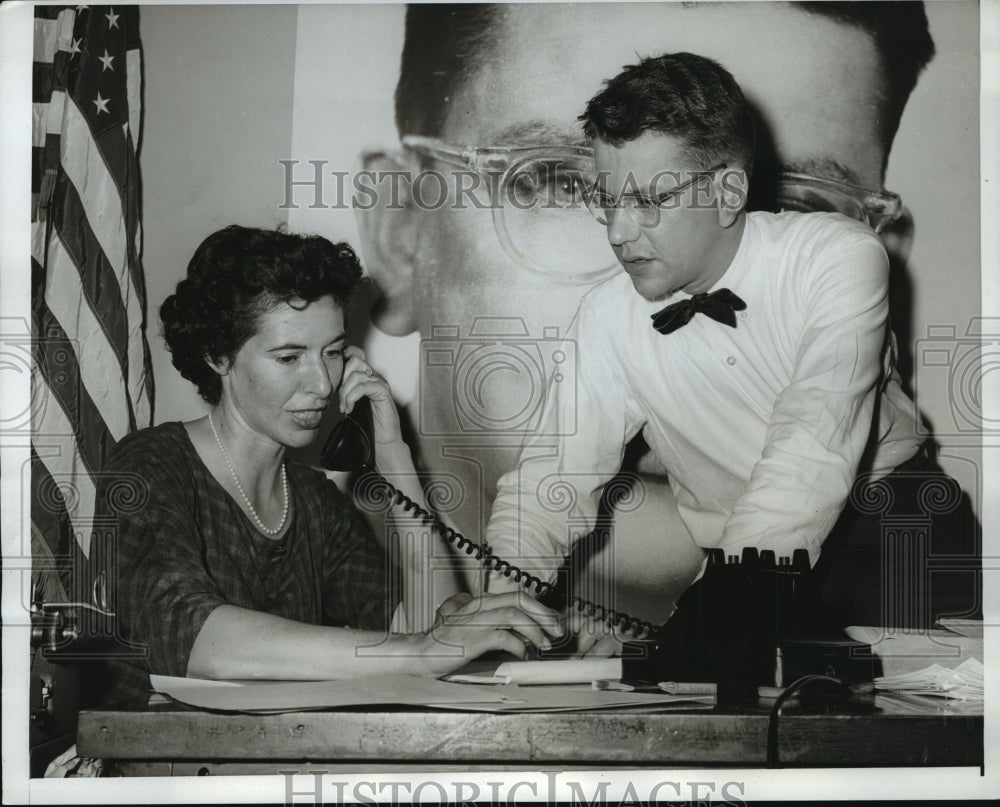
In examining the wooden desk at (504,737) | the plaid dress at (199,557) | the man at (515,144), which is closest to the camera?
the wooden desk at (504,737)

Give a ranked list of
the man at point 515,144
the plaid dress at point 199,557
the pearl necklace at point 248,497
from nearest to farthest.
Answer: the plaid dress at point 199,557 < the pearl necklace at point 248,497 < the man at point 515,144

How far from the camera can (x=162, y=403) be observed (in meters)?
3.18

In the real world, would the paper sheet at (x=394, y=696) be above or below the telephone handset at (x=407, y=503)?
below

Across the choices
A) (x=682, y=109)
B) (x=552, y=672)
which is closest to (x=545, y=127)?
(x=682, y=109)

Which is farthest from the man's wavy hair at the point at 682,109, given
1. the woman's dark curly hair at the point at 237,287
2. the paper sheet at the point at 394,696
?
the paper sheet at the point at 394,696

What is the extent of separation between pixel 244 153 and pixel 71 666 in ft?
5.00

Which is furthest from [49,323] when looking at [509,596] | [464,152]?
[509,596]

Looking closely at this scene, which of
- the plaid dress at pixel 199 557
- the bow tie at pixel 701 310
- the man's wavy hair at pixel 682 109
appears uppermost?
the man's wavy hair at pixel 682 109

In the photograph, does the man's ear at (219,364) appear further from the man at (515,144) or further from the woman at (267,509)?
the man at (515,144)

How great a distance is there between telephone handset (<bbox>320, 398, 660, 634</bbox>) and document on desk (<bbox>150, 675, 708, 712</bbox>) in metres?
0.24

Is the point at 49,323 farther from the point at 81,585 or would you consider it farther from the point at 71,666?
the point at 71,666

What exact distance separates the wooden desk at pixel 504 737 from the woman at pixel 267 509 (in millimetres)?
150

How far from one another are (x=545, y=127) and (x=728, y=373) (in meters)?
0.87

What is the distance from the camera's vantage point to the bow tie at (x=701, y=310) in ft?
10.3
